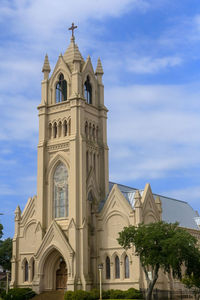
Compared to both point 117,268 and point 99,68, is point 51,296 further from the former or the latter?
point 99,68

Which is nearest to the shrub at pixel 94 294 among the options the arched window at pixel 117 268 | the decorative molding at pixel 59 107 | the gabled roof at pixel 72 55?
the arched window at pixel 117 268

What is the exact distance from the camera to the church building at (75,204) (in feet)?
175

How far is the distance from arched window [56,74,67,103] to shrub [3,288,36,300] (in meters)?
24.1

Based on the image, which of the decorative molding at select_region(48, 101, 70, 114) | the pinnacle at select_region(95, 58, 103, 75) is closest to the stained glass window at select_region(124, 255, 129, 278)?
the decorative molding at select_region(48, 101, 70, 114)

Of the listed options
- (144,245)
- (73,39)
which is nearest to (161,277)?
(144,245)

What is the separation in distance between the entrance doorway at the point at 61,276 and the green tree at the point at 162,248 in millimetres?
14463

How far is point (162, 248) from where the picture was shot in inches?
1618

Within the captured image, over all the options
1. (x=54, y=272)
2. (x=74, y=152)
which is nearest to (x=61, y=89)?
(x=74, y=152)

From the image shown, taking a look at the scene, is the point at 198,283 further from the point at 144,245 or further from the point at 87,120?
the point at 87,120

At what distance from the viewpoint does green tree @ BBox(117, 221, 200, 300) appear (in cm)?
4075

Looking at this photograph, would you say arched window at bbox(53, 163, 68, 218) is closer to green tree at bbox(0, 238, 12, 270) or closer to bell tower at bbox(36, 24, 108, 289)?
bell tower at bbox(36, 24, 108, 289)

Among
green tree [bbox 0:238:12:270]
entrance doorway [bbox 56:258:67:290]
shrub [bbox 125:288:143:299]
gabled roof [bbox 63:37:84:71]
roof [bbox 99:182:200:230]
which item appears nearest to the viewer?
shrub [bbox 125:288:143:299]

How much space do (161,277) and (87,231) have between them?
10.5 meters

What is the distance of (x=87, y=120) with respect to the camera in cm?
6047
